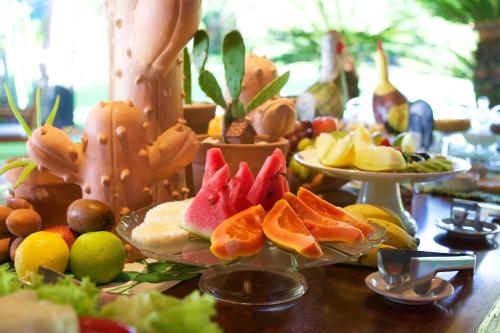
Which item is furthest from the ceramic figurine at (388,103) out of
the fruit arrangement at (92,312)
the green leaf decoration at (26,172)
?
the fruit arrangement at (92,312)

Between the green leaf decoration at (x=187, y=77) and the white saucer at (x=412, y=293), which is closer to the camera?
the white saucer at (x=412, y=293)

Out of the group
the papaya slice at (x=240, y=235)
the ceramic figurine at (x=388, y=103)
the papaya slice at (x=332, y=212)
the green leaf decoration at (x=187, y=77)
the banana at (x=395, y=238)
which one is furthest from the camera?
the ceramic figurine at (x=388, y=103)

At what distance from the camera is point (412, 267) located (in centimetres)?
75

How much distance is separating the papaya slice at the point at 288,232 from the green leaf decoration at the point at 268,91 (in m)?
0.42

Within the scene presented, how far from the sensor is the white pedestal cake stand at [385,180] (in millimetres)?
1036

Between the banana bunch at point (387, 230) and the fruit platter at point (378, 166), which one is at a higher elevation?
the fruit platter at point (378, 166)

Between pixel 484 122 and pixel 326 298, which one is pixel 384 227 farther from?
pixel 484 122

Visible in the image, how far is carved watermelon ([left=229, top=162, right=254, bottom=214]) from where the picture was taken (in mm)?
744

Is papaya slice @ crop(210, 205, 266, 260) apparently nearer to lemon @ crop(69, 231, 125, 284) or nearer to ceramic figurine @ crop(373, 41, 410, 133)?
lemon @ crop(69, 231, 125, 284)

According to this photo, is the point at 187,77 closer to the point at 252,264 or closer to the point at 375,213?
the point at 375,213

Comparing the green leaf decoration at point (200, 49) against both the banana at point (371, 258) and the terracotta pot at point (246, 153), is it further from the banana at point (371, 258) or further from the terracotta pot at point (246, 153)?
the banana at point (371, 258)

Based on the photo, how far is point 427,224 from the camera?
1.15 metres

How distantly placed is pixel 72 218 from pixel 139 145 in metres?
0.14

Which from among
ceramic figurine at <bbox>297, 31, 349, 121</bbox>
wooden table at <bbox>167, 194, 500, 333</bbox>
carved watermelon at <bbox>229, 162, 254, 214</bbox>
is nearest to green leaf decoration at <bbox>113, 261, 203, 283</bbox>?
wooden table at <bbox>167, 194, 500, 333</bbox>
